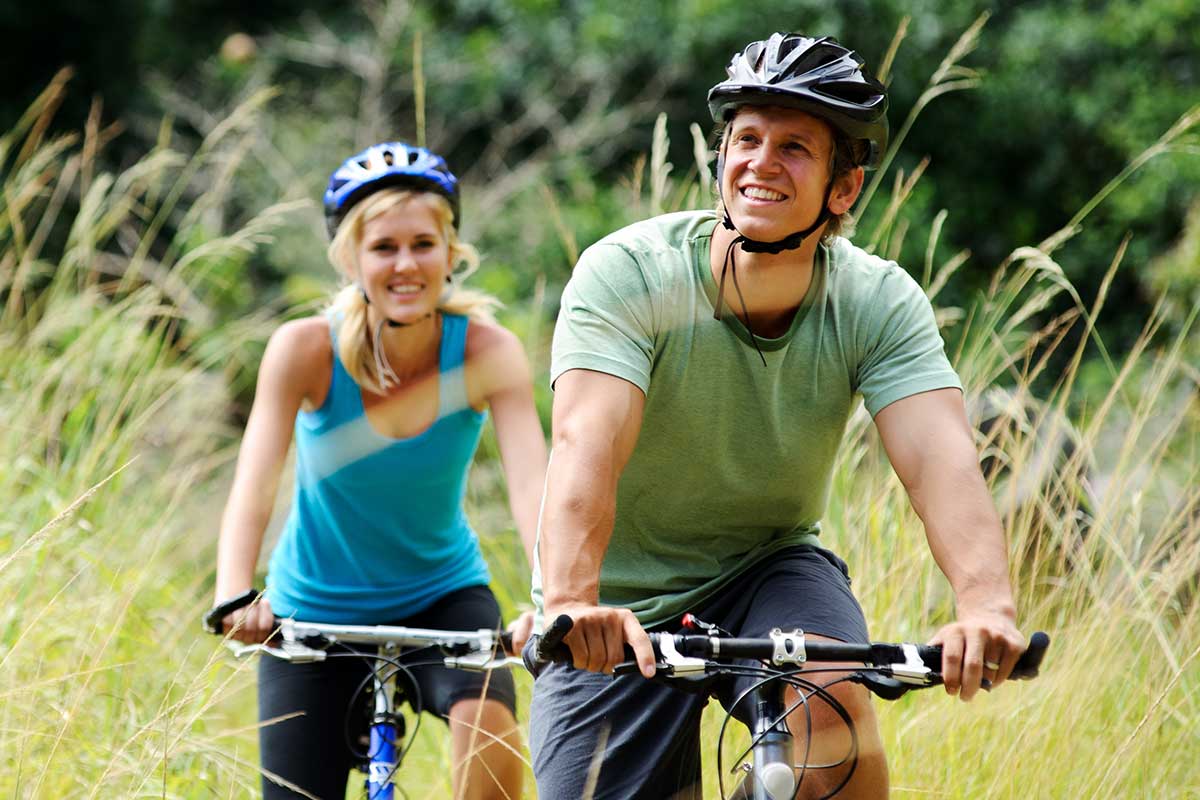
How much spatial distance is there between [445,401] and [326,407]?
0.30 metres

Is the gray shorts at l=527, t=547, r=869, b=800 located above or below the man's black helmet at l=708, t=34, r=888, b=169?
below

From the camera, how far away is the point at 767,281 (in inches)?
112

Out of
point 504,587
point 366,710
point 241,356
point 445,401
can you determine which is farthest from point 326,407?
point 241,356

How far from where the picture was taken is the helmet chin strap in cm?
282

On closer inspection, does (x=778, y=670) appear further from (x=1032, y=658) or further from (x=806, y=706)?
(x=1032, y=658)

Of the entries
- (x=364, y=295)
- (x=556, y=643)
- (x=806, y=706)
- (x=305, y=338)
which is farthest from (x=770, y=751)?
(x=364, y=295)

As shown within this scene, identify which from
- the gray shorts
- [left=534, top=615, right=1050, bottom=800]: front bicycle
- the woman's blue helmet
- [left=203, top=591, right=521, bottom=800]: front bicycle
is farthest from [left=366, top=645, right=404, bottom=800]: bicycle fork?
the woman's blue helmet

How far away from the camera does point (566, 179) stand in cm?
1126

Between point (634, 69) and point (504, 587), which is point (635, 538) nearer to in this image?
point (504, 587)

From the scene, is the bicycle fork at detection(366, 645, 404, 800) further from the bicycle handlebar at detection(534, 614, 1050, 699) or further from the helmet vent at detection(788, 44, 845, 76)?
the helmet vent at detection(788, 44, 845, 76)

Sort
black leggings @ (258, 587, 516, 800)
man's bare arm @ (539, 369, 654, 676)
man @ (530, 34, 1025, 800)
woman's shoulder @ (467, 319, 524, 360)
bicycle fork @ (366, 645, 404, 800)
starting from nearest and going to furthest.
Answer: man's bare arm @ (539, 369, 654, 676)
man @ (530, 34, 1025, 800)
bicycle fork @ (366, 645, 404, 800)
black leggings @ (258, 587, 516, 800)
woman's shoulder @ (467, 319, 524, 360)

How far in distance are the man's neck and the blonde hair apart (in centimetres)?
115

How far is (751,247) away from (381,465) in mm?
1287

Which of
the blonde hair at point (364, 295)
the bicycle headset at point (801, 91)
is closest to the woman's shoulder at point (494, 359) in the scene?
the blonde hair at point (364, 295)
